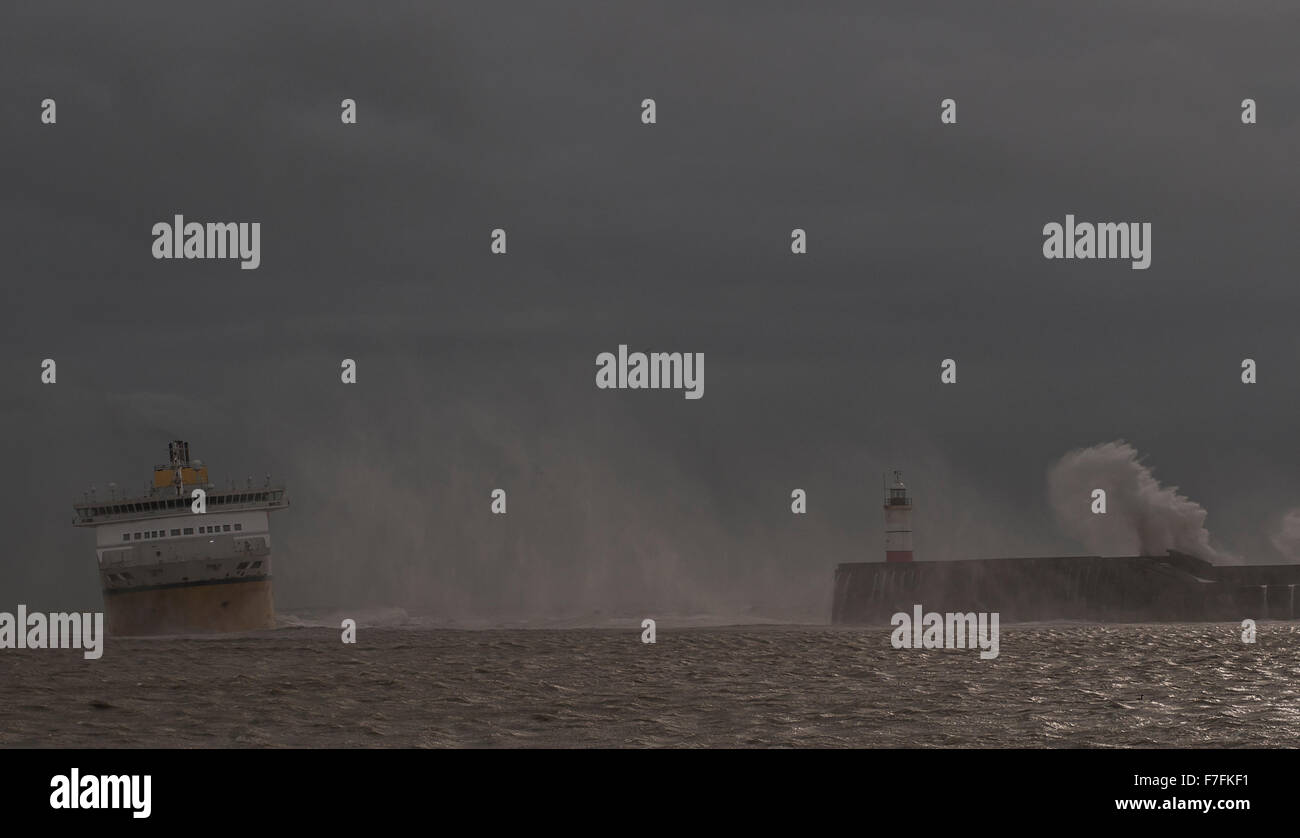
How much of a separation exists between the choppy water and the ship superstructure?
4804cm

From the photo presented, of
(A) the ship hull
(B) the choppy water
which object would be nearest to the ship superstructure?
(A) the ship hull

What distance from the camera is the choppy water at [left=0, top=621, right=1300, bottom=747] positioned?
26.1 metres

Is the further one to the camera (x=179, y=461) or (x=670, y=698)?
(x=179, y=461)

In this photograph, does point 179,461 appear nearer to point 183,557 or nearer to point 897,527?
point 183,557

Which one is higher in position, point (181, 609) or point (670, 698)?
point (670, 698)

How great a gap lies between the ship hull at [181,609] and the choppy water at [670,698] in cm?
4716

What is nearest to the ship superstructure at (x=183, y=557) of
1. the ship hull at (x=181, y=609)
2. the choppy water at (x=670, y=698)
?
the ship hull at (x=181, y=609)

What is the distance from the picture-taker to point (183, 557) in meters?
110

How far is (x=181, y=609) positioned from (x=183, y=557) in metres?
4.86

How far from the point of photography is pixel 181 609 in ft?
351

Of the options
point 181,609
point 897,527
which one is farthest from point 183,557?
point 897,527

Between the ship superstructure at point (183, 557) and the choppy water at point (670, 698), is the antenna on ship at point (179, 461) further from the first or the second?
the choppy water at point (670, 698)

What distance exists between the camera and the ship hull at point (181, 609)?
351ft
